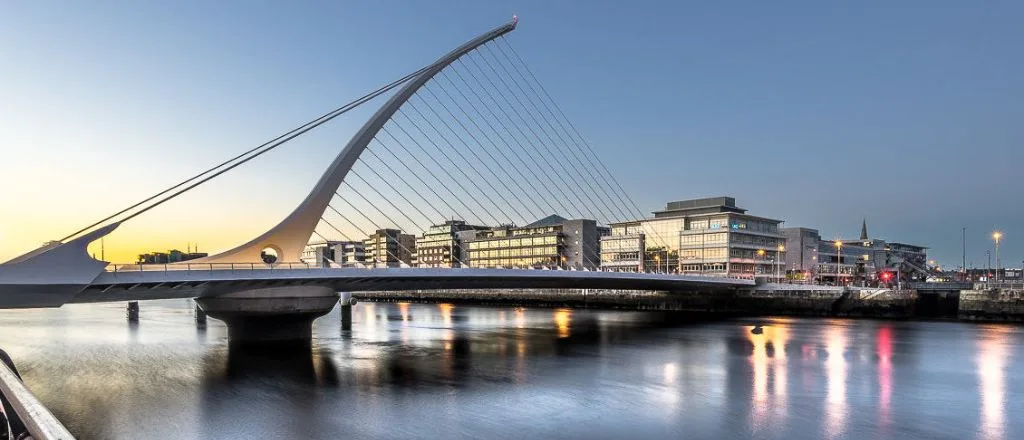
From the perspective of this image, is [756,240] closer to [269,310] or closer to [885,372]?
[885,372]

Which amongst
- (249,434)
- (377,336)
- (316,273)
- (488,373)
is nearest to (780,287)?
(377,336)

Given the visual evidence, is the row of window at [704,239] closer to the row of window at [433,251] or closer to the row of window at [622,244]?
the row of window at [622,244]

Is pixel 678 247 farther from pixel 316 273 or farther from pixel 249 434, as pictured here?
pixel 249 434

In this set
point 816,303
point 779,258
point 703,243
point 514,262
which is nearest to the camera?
point 816,303

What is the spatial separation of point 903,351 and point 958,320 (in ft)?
100

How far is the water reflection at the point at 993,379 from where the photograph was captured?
807 inches

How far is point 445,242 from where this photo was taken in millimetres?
179125

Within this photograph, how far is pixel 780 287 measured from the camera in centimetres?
7812

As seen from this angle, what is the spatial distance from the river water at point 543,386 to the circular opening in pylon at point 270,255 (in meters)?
4.91

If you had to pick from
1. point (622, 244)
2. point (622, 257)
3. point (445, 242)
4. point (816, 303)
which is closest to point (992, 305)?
point (816, 303)

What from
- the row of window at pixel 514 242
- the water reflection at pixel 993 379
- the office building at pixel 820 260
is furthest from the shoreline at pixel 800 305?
the row of window at pixel 514 242

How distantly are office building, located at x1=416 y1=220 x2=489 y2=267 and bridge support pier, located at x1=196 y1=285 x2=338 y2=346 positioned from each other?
131 m

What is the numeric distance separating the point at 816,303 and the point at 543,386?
189 ft

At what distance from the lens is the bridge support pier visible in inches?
1393
